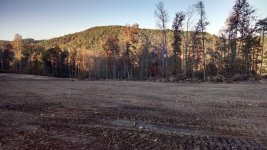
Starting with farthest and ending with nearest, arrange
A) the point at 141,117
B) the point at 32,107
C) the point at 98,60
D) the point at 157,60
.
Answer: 1. the point at 98,60
2. the point at 157,60
3. the point at 32,107
4. the point at 141,117

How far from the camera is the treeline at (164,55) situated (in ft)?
171

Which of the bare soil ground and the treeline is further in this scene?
the treeline

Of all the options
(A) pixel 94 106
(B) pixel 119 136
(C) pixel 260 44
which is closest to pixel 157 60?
(C) pixel 260 44

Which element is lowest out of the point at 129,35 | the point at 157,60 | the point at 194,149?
the point at 194,149

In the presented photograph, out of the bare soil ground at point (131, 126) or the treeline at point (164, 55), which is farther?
the treeline at point (164, 55)

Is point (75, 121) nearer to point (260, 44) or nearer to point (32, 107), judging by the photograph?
point (32, 107)

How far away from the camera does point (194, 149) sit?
943 centimetres

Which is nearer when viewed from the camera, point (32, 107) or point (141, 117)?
point (141, 117)

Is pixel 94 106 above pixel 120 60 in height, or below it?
below

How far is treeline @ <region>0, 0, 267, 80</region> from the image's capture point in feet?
171

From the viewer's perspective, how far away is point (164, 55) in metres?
59.7

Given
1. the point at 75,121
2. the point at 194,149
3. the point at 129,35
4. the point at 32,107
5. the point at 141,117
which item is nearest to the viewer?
the point at 194,149

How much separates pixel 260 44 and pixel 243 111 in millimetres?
44349

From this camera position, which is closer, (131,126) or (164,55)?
(131,126)
